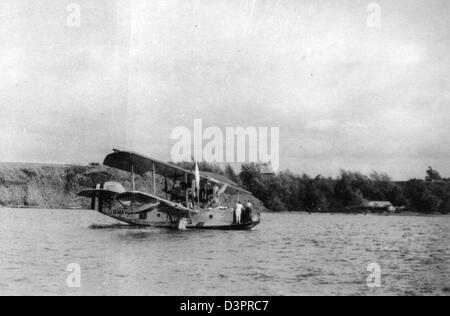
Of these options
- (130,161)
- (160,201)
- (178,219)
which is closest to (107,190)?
(130,161)

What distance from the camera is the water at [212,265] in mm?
13422

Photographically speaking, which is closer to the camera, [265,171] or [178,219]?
[178,219]

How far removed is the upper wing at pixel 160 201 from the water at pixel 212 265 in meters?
2.16

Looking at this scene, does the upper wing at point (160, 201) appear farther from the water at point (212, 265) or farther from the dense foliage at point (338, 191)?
the dense foliage at point (338, 191)

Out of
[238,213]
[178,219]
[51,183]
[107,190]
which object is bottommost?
[178,219]

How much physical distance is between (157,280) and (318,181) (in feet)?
188

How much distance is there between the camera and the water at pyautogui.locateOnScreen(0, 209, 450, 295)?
13.4 m

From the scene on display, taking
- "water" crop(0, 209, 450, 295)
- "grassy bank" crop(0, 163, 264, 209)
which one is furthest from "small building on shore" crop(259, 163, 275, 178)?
"water" crop(0, 209, 450, 295)

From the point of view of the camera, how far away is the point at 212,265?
17.3 meters

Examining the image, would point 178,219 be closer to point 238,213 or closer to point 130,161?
point 238,213

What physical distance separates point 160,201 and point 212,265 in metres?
11.5

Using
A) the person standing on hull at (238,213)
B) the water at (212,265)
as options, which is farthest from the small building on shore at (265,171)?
the water at (212,265)

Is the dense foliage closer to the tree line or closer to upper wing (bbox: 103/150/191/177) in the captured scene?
the tree line

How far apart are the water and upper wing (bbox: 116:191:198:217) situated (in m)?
2.16
